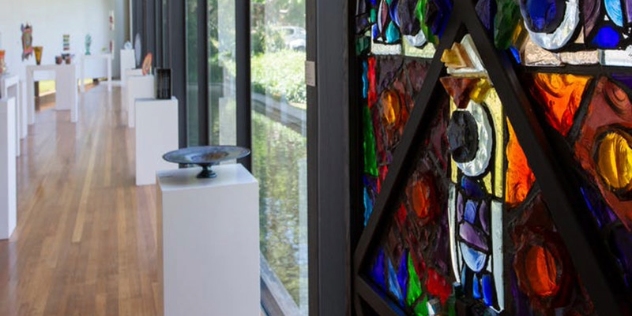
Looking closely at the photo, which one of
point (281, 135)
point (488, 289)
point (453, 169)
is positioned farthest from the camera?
point (281, 135)

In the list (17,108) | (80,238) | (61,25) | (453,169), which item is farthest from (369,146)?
(61,25)

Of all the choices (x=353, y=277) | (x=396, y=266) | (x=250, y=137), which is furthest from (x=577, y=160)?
(x=250, y=137)

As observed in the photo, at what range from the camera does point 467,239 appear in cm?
131

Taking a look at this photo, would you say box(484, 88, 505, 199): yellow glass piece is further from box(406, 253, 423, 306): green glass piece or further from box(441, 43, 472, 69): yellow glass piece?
box(406, 253, 423, 306): green glass piece

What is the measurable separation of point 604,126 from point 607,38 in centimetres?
12

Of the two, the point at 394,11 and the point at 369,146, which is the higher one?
the point at 394,11

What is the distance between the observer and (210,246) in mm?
3078

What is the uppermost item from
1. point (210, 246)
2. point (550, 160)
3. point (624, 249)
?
point (550, 160)

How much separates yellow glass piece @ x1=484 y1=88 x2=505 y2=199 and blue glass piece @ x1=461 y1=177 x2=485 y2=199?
0.17 feet

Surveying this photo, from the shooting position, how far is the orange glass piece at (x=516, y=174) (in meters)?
1.09

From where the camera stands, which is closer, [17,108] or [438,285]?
[438,285]

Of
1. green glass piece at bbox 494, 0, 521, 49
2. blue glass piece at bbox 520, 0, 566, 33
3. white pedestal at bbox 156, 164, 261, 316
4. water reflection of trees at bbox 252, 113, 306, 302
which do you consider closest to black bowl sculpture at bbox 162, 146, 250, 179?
white pedestal at bbox 156, 164, 261, 316

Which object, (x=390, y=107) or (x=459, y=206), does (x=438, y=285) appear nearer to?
(x=459, y=206)

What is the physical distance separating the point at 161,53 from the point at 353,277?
7.26m
